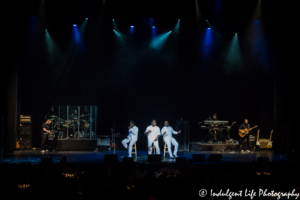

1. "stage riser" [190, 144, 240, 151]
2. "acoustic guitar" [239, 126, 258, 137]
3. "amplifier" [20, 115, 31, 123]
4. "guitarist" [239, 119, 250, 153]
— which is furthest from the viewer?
"acoustic guitar" [239, 126, 258, 137]

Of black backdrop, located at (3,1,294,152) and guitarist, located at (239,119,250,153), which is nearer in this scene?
guitarist, located at (239,119,250,153)

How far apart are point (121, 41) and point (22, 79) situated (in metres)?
5.53

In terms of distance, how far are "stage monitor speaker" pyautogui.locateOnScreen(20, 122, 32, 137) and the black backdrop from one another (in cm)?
98

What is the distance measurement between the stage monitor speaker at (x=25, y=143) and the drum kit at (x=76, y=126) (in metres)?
1.54

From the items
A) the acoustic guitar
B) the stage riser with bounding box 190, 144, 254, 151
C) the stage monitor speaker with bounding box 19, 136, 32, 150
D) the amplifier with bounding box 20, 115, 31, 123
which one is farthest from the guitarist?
the amplifier with bounding box 20, 115, 31, 123

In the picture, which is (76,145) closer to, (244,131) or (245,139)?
(245,139)

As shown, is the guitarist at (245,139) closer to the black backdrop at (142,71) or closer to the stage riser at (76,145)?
the black backdrop at (142,71)

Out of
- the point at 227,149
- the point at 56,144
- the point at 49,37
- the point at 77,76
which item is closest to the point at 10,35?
the point at 49,37

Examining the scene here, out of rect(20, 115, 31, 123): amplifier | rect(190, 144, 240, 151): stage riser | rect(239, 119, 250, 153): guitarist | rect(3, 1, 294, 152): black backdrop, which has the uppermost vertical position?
rect(3, 1, 294, 152): black backdrop

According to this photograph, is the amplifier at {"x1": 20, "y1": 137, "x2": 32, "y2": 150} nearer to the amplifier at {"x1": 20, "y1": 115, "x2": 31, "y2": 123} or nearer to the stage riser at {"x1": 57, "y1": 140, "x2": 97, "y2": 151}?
the amplifier at {"x1": 20, "y1": 115, "x2": 31, "y2": 123}

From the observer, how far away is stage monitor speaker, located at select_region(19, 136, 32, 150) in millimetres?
15805

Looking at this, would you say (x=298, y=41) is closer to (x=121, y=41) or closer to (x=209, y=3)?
(x=209, y=3)

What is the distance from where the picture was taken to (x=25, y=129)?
625 inches

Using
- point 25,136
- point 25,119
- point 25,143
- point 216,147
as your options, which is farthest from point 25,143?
point 216,147
